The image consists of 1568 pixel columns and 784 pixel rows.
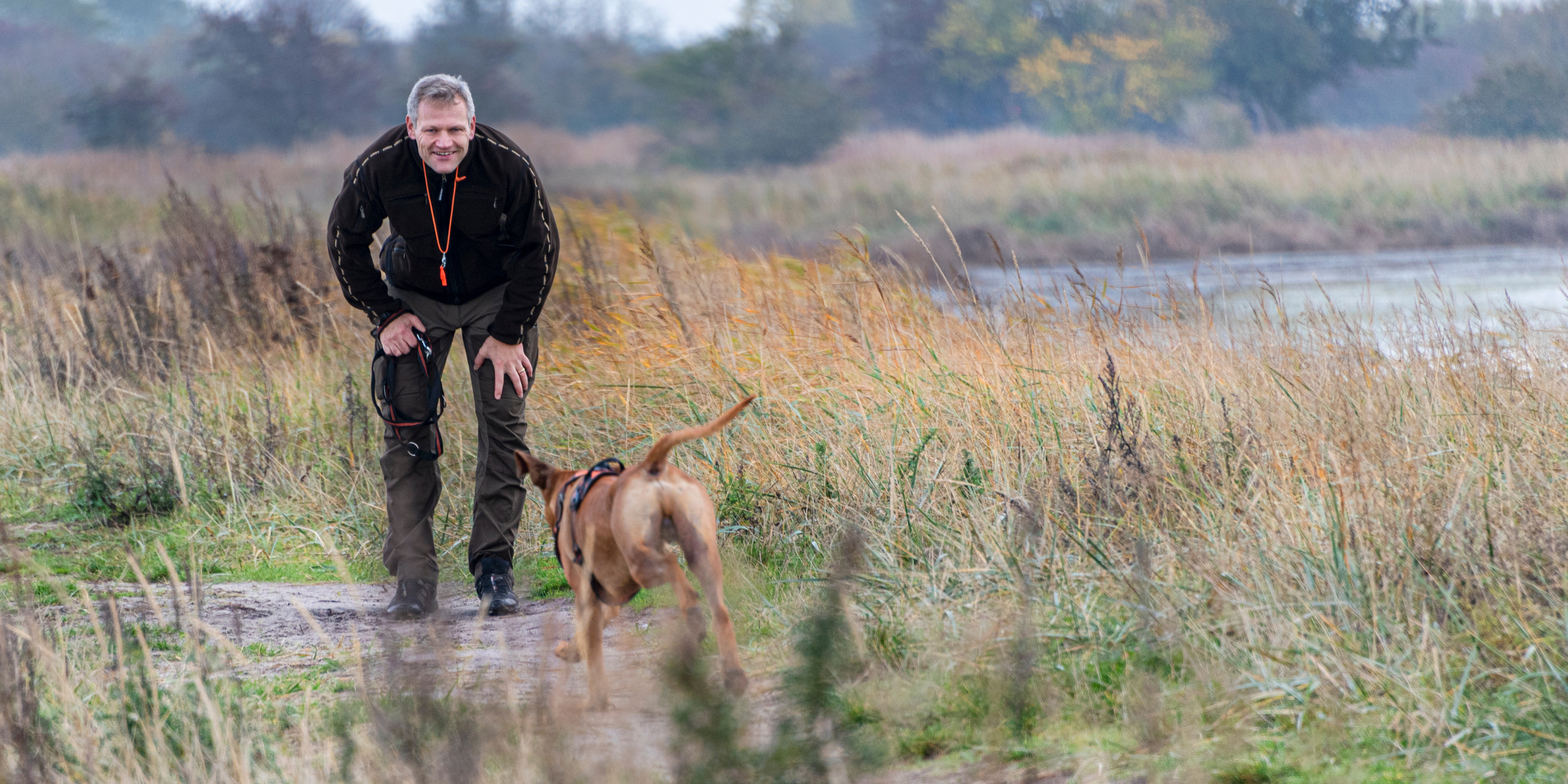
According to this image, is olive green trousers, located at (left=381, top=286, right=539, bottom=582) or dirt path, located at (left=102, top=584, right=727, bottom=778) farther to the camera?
olive green trousers, located at (left=381, top=286, right=539, bottom=582)

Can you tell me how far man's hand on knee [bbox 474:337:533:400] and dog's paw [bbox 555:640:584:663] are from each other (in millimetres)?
1145

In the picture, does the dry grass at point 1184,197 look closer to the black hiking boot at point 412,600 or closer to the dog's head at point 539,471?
the black hiking boot at point 412,600

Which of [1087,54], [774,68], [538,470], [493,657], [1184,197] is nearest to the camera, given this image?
[538,470]

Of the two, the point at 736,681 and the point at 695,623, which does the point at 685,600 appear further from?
the point at 736,681

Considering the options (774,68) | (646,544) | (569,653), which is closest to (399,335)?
(569,653)

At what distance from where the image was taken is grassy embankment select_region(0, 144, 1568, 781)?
2.88 meters

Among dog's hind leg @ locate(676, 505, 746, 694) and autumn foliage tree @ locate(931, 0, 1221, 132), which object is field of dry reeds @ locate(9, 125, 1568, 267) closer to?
autumn foliage tree @ locate(931, 0, 1221, 132)

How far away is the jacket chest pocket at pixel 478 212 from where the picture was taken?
4.20m

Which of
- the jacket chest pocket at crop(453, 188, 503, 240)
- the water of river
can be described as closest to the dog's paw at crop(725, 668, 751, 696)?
the jacket chest pocket at crop(453, 188, 503, 240)

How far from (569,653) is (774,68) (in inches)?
1341

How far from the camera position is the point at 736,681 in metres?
2.89

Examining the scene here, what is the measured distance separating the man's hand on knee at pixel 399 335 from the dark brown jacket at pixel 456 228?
0.09 m

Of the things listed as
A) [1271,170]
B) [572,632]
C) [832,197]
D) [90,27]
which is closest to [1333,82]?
[1271,170]

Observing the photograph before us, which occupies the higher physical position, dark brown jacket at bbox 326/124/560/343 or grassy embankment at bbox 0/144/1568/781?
dark brown jacket at bbox 326/124/560/343
